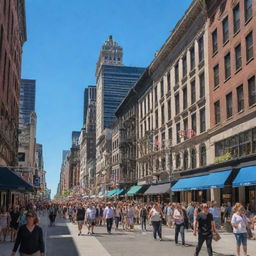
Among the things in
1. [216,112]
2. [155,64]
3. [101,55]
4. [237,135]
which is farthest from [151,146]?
[101,55]

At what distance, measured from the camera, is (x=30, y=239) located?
26.9 ft

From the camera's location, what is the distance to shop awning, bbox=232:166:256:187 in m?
25.3

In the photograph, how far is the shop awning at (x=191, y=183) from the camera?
1320 inches

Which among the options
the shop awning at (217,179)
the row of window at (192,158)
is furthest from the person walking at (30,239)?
the row of window at (192,158)

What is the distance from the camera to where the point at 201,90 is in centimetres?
3888

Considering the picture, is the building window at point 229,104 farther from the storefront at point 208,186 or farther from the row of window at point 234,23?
the storefront at point 208,186

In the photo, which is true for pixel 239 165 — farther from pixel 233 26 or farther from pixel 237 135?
pixel 233 26

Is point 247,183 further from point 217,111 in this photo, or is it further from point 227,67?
point 227,67

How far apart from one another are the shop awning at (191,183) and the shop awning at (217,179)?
0.72m

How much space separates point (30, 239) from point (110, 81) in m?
157

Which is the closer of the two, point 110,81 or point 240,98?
point 240,98

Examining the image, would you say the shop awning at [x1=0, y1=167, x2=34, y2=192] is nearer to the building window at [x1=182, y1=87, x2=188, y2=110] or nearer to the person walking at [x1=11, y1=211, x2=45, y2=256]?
the person walking at [x1=11, y1=211, x2=45, y2=256]

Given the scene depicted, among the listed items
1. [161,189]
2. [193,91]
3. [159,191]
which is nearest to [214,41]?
[193,91]


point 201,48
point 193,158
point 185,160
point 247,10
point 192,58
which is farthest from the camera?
point 185,160
